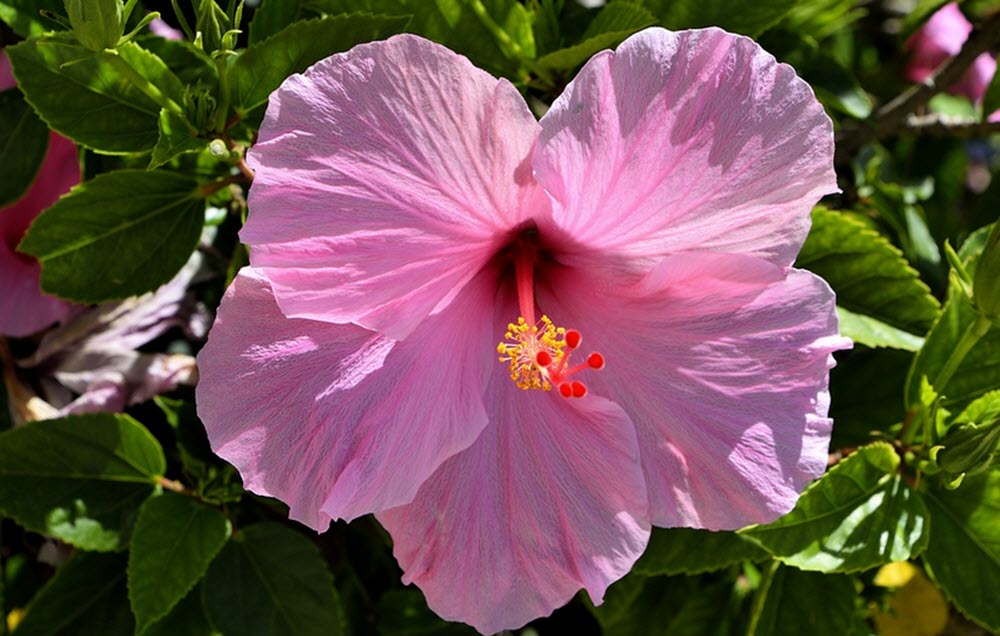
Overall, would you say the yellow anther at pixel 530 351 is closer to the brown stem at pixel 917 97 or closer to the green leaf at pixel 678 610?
the green leaf at pixel 678 610

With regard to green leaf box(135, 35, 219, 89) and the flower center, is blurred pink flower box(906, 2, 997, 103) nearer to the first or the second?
the flower center

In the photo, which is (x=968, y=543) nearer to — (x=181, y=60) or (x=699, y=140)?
(x=699, y=140)

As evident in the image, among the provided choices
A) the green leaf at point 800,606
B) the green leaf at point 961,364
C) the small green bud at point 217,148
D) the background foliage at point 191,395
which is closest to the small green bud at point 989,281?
the background foliage at point 191,395

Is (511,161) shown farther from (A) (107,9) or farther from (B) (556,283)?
(A) (107,9)

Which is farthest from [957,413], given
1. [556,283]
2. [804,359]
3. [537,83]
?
[537,83]

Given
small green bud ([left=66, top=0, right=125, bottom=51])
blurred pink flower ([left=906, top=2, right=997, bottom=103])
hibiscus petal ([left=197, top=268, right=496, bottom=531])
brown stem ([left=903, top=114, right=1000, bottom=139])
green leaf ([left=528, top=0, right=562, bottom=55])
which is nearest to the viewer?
small green bud ([left=66, top=0, right=125, bottom=51])

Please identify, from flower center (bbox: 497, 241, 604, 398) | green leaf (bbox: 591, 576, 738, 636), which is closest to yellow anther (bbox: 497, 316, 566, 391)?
flower center (bbox: 497, 241, 604, 398)
